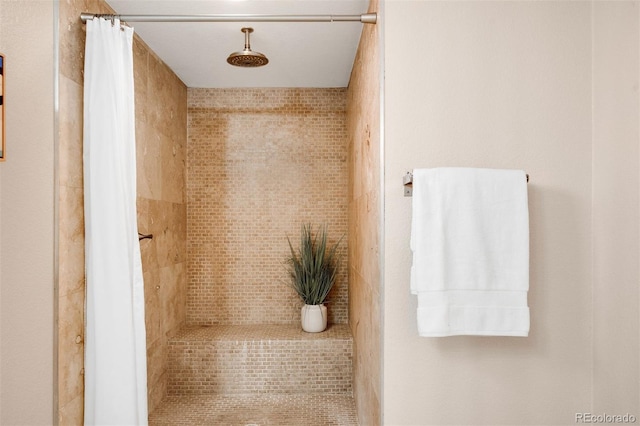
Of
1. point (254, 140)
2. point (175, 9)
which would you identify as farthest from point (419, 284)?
point (254, 140)

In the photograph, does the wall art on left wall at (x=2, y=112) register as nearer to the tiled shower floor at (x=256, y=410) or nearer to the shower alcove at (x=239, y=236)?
the shower alcove at (x=239, y=236)

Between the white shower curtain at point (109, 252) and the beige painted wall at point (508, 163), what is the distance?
41.7 inches

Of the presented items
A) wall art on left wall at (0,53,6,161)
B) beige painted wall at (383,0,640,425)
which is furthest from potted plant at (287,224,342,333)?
wall art on left wall at (0,53,6,161)

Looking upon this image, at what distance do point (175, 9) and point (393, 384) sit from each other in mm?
2063

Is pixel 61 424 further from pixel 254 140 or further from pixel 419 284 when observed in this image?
pixel 254 140

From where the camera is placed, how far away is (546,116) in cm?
174

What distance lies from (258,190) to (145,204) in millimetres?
1122

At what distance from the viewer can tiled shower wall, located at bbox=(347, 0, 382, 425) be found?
1.95 m

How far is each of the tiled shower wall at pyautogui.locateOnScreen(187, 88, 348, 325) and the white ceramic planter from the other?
301 millimetres

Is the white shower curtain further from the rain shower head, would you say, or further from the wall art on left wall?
the rain shower head

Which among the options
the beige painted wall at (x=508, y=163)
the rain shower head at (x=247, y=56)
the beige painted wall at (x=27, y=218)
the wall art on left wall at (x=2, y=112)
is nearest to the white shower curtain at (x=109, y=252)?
the beige painted wall at (x=27, y=218)

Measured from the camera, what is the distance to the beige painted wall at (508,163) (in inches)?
67.3

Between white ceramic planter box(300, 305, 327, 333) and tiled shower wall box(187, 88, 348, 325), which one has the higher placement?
tiled shower wall box(187, 88, 348, 325)

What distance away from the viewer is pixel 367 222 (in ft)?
7.72
